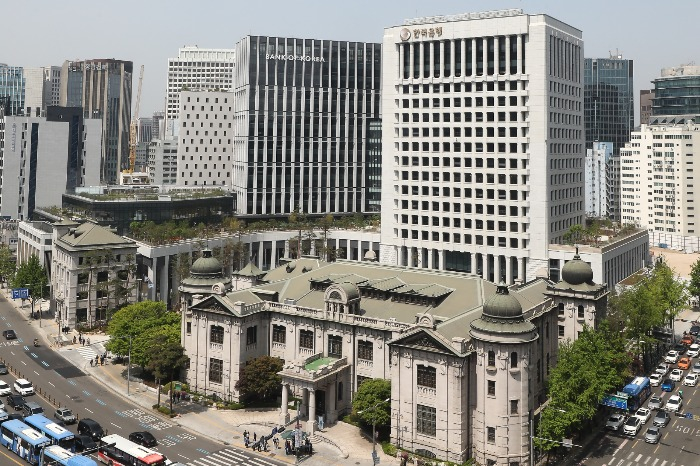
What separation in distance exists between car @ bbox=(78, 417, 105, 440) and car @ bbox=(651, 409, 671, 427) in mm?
73942

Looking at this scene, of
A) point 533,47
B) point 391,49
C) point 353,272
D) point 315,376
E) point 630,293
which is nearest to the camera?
point 315,376

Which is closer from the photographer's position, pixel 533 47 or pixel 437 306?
pixel 437 306

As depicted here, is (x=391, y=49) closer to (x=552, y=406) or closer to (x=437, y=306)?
(x=437, y=306)

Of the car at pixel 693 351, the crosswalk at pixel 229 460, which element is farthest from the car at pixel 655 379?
the crosswalk at pixel 229 460

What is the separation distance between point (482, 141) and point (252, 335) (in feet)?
263

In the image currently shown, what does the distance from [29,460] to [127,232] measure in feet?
328

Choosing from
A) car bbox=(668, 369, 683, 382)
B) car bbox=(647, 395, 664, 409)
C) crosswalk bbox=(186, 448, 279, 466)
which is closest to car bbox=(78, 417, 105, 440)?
crosswalk bbox=(186, 448, 279, 466)

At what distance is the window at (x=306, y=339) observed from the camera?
326ft

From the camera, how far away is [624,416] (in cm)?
9444

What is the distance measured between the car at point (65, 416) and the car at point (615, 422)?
72848mm

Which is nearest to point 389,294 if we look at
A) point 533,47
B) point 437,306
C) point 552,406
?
point 437,306

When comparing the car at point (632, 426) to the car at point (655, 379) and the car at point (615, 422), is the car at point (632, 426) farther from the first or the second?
the car at point (655, 379)

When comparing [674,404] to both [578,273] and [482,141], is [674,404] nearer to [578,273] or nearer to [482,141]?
[578,273]

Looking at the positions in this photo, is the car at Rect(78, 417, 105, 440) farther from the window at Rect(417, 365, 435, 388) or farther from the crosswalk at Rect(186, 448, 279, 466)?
the window at Rect(417, 365, 435, 388)
